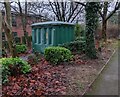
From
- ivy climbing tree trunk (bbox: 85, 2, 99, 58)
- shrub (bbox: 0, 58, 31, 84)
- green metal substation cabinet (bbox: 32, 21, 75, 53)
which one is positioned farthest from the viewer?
green metal substation cabinet (bbox: 32, 21, 75, 53)

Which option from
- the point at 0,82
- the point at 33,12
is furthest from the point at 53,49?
the point at 33,12

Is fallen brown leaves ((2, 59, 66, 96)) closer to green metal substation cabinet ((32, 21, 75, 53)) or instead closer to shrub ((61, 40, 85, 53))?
shrub ((61, 40, 85, 53))

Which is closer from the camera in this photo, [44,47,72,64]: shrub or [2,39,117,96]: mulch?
[2,39,117,96]: mulch

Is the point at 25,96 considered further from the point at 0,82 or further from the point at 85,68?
the point at 85,68

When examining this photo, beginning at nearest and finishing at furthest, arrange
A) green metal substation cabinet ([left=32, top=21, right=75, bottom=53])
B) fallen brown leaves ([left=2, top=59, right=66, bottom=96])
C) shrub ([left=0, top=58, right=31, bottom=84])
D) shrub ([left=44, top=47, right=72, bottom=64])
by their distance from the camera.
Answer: fallen brown leaves ([left=2, top=59, right=66, bottom=96]) < shrub ([left=0, top=58, right=31, bottom=84]) < shrub ([left=44, top=47, right=72, bottom=64]) < green metal substation cabinet ([left=32, top=21, right=75, bottom=53])

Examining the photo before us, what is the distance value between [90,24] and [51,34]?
12.7 feet

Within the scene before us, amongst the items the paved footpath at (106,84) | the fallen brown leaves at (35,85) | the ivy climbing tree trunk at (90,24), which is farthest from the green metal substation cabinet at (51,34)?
the fallen brown leaves at (35,85)

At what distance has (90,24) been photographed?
1287cm

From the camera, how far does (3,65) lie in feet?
24.8

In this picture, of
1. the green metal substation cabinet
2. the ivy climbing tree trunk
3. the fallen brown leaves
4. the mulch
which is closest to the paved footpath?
the mulch

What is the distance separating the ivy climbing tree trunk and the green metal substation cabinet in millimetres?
3148

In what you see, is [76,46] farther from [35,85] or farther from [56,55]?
[35,85]

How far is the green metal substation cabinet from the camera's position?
51.0 ft

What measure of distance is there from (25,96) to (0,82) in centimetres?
120
